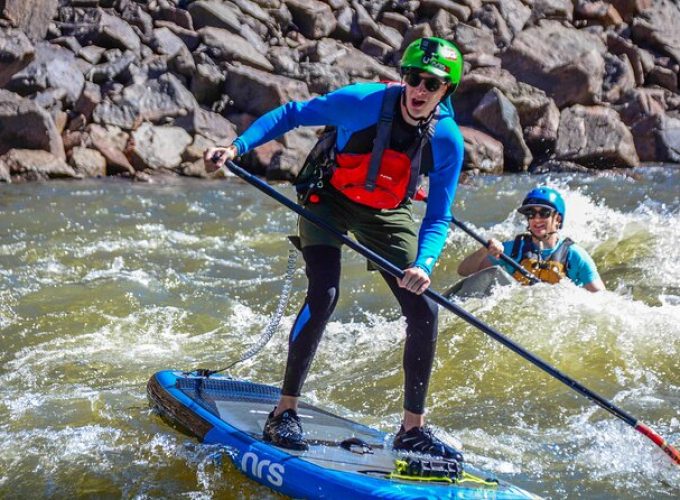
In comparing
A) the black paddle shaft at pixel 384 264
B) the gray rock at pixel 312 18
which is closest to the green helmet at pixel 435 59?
the black paddle shaft at pixel 384 264

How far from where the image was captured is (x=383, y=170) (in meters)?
4.03

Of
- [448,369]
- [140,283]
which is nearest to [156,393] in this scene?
[448,369]

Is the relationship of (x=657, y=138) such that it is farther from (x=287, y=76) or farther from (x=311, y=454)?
(x=311, y=454)

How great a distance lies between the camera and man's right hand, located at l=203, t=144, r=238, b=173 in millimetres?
3785

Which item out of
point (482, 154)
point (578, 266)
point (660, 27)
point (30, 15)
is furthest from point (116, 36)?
point (660, 27)

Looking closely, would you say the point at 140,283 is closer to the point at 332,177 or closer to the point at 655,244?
the point at 332,177

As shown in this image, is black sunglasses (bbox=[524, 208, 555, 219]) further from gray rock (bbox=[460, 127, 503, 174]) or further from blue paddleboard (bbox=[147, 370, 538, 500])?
gray rock (bbox=[460, 127, 503, 174])

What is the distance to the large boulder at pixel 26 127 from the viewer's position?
13344mm

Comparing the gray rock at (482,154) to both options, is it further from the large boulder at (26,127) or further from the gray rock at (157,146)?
the large boulder at (26,127)

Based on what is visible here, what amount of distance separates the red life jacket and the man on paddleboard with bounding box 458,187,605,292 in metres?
2.75

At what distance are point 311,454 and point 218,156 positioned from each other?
142 cm

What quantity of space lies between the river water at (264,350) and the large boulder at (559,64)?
25.7 feet

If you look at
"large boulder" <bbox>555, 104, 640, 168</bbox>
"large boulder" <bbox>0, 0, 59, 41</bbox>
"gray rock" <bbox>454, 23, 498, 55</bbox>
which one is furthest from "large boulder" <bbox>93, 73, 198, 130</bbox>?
"large boulder" <bbox>555, 104, 640, 168</bbox>

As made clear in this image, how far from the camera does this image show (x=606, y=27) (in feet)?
73.7
